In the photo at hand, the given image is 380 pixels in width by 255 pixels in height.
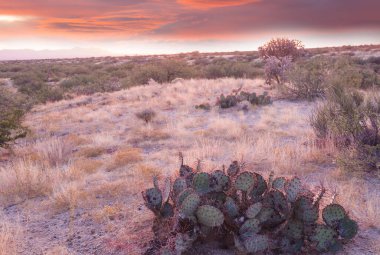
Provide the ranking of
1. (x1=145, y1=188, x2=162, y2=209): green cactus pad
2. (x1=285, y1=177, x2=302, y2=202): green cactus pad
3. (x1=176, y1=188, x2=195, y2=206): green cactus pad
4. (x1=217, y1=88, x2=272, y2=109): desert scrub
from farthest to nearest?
(x1=217, y1=88, x2=272, y2=109): desert scrub < (x1=145, y1=188, x2=162, y2=209): green cactus pad < (x1=176, y1=188, x2=195, y2=206): green cactus pad < (x1=285, y1=177, x2=302, y2=202): green cactus pad

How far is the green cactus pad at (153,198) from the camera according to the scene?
15.0ft

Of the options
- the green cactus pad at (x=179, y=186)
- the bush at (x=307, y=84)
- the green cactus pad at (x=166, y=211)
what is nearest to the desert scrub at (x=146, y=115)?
the bush at (x=307, y=84)

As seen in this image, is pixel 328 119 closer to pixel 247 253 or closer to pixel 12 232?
pixel 247 253

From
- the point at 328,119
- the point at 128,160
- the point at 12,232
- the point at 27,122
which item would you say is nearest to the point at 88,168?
the point at 128,160

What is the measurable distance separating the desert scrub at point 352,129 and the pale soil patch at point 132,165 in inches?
12.4

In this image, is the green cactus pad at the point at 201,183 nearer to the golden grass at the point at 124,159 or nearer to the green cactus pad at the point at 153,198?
the green cactus pad at the point at 153,198

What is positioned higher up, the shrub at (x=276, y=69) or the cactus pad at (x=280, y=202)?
the shrub at (x=276, y=69)

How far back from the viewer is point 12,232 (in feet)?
16.5

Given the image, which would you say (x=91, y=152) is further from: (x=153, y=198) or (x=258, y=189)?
(x=258, y=189)

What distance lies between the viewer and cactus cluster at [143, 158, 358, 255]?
13.0ft

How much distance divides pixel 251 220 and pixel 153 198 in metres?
Answer: 1.26

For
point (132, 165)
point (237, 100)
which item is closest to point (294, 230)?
point (132, 165)

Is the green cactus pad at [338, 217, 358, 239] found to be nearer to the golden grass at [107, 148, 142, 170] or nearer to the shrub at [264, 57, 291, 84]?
the golden grass at [107, 148, 142, 170]

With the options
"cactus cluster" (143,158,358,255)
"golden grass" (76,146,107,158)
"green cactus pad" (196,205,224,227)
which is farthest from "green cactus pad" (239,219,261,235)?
"golden grass" (76,146,107,158)
